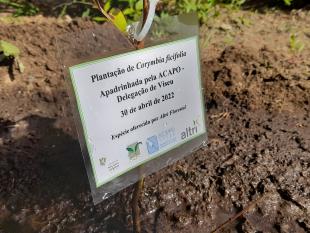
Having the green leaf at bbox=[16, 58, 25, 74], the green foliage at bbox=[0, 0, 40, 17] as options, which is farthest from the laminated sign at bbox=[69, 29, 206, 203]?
the green foliage at bbox=[0, 0, 40, 17]

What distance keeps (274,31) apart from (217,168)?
1.29 meters

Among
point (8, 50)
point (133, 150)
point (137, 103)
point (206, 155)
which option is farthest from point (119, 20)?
point (8, 50)

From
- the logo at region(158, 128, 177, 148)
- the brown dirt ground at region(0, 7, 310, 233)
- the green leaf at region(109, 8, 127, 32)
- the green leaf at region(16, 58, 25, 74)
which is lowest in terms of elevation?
the brown dirt ground at region(0, 7, 310, 233)

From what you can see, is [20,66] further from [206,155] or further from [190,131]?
[190,131]

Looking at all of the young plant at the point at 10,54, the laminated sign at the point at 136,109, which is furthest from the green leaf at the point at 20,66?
the laminated sign at the point at 136,109

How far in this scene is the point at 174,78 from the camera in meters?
1.11

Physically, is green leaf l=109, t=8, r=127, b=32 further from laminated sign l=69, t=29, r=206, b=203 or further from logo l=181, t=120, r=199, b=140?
logo l=181, t=120, r=199, b=140

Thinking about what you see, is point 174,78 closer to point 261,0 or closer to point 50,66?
point 50,66

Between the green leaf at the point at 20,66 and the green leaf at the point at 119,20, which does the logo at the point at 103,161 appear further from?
the green leaf at the point at 20,66

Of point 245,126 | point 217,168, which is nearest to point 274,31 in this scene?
point 245,126

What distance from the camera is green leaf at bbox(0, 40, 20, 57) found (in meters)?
2.32

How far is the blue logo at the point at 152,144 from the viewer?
110cm

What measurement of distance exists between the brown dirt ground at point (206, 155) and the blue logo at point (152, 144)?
1.20 ft

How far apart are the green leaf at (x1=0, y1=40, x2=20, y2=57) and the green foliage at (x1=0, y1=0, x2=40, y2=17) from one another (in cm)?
62
